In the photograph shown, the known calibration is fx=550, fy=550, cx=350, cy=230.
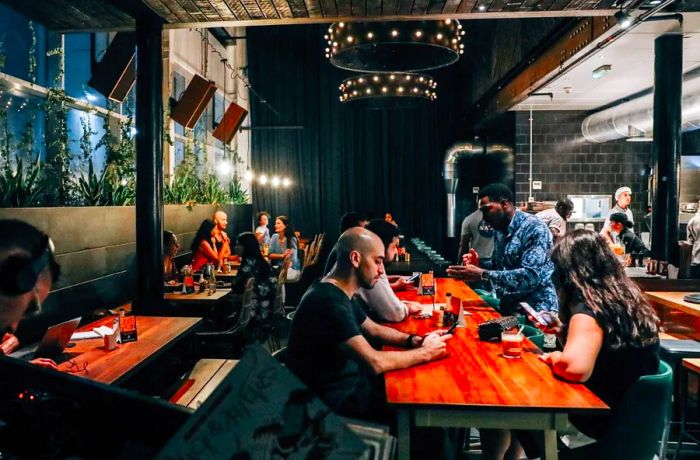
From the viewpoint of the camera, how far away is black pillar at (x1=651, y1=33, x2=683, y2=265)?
5.05 metres

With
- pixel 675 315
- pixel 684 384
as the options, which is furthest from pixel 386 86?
pixel 684 384

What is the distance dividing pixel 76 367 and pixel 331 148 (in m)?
11.3

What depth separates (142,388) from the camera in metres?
3.93

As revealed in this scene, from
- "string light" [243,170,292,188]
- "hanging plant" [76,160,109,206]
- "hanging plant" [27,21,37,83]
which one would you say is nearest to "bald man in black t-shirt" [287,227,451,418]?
"hanging plant" [76,160,109,206]

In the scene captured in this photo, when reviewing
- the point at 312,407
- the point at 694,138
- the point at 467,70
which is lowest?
the point at 312,407

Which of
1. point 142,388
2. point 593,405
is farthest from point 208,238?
point 593,405

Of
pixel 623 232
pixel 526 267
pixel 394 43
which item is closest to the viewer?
pixel 526 267

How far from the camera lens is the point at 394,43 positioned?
4488 mm

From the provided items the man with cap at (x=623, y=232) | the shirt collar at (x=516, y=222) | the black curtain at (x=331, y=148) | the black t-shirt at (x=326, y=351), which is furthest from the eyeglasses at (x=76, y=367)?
the black curtain at (x=331, y=148)

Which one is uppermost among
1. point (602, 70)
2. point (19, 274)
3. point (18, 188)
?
point (602, 70)

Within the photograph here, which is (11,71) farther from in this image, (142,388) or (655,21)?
(655,21)

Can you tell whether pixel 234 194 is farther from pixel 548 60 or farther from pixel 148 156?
pixel 148 156

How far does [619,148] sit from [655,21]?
5825 millimetres

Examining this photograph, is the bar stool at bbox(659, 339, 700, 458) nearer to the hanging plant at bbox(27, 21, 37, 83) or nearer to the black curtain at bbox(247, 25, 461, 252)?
the hanging plant at bbox(27, 21, 37, 83)
